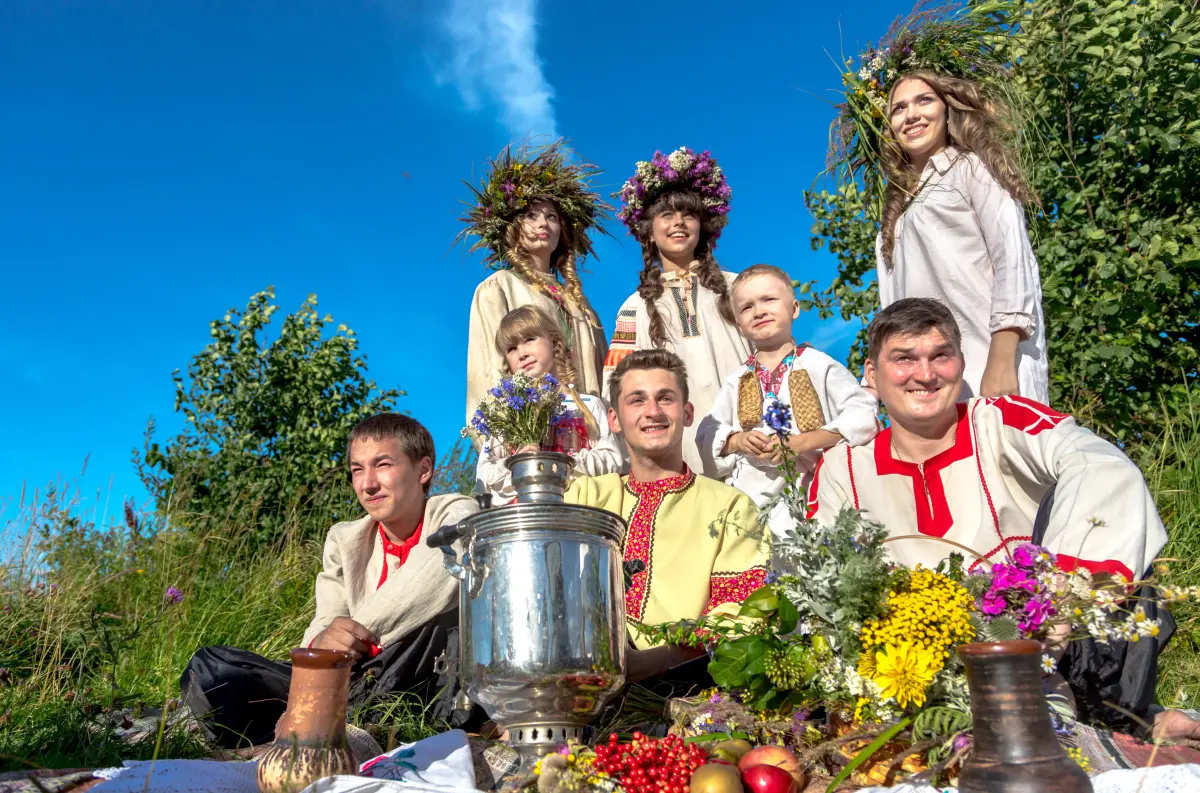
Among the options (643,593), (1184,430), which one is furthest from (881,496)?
(1184,430)

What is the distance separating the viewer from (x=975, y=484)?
12.3ft

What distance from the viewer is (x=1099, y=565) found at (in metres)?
3.07

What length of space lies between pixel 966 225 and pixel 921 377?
5.03 ft

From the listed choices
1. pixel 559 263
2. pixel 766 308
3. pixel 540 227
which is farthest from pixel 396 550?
pixel 559 263

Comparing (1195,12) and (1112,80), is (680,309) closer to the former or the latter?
(1112,80)

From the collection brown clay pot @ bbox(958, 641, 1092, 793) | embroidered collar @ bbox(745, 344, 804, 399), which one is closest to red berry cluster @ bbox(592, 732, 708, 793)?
brown clay pot @ bbox(958, 641, 1092, 793)

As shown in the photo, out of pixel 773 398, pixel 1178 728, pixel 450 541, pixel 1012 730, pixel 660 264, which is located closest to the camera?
pixel 1012 730

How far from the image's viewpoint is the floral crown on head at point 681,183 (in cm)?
633

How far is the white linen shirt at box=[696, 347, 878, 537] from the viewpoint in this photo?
4777 mm

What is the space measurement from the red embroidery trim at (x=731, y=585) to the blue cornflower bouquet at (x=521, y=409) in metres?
1.28

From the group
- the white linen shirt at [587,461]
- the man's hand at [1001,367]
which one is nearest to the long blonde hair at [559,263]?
the white linen shirt at [587,461]

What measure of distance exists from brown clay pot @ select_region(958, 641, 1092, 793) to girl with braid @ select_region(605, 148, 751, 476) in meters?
3.60

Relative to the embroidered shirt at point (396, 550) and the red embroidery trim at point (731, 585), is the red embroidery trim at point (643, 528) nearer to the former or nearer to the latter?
the red embroidery trim at point (731, 585)

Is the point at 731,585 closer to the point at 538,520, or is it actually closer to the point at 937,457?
the point at 937,457
